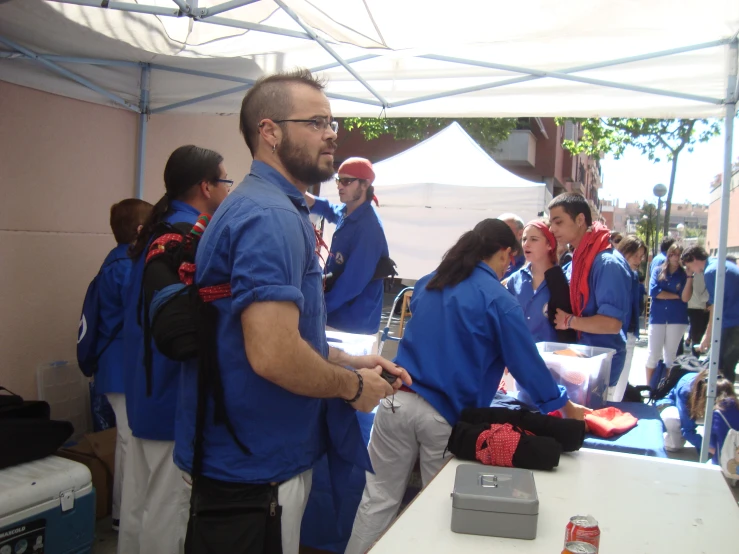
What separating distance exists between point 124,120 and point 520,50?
9.26ft

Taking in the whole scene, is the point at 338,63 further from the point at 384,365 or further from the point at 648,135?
the point at 648,135

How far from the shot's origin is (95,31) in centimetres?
349

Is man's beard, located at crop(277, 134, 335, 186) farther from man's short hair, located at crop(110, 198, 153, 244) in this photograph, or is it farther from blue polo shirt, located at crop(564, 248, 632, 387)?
blue polo shirt, located at crop(564, 248, 632, 387)

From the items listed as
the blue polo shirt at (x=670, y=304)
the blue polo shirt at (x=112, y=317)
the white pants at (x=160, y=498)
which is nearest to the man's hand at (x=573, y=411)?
the white pants at (x=160, y=498)

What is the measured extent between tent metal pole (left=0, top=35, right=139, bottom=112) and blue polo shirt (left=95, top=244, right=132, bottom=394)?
3.99 feet

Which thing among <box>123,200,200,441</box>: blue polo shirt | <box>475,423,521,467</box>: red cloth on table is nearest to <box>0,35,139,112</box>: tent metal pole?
<box>123,200,200,441</box>: blue polo shirt

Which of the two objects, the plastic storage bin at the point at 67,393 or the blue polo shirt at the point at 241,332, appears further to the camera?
the plastic storage bin at the point at 67,393

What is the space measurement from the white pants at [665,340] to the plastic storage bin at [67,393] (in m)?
6.69

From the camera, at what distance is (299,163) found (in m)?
1.73

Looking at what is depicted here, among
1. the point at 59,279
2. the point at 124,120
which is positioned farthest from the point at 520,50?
the point at 59,279

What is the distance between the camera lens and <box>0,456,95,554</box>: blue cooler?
8.45 ft

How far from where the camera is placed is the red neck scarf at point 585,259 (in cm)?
357

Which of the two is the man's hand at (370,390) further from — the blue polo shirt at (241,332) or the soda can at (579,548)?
the soda can at (579,548)

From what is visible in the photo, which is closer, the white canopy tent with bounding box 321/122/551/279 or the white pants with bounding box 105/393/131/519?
the white pants with bounding box 105/393/131/519
